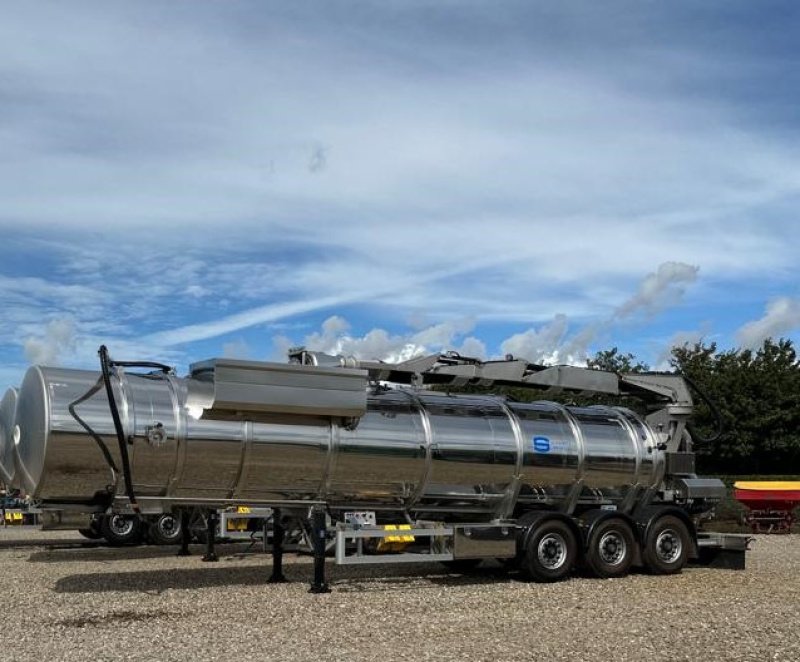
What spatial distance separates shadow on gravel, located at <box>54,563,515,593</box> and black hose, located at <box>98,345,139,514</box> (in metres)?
1.72

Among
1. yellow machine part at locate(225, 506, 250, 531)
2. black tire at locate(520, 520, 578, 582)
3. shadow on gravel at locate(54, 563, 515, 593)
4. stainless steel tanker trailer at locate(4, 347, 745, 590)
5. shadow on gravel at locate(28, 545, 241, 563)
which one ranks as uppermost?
stainless steel tanker trailer at locate(4, 347, 745, 590)

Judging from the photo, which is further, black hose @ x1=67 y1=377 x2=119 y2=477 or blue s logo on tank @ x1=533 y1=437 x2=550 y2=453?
blue s logo on tank @ x1=533 y1=437 x2=550 y2=453

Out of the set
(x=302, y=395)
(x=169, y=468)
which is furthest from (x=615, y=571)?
(x=169, y=468)

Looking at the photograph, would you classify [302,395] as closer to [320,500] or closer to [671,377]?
[320,500]

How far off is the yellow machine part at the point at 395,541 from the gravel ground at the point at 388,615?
54 cm

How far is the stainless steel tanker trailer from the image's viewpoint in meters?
12.3

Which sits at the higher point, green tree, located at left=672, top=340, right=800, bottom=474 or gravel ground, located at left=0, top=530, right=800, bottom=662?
green tree, located at left=672, top=340, right=800, bottom=474

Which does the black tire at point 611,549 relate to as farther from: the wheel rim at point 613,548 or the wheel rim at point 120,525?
the wheel rim at point 120,525

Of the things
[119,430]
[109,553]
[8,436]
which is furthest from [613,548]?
[109,553]

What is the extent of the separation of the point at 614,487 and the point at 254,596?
6183mm

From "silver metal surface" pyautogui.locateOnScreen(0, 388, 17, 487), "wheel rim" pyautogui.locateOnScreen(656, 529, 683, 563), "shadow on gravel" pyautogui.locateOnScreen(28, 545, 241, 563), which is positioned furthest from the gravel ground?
"shadow on gravel" pyautogui.locateOnScreen(28, 545, 241, 563)

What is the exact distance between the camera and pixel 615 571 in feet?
49.2

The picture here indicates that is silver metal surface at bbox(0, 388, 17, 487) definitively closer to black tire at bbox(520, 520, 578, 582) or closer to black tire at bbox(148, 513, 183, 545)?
black tire at bbox(520, 520, 578, 582)

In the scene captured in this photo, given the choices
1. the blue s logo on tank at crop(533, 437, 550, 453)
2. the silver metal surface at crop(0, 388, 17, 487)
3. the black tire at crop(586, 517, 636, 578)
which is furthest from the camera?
the blue s logo on tank at crop(533, 437, 550, 453)
